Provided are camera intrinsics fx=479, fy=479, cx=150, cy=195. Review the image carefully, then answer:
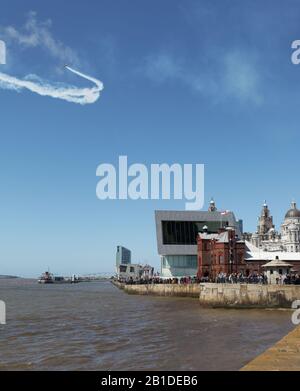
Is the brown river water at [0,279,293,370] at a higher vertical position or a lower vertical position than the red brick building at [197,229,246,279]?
lower

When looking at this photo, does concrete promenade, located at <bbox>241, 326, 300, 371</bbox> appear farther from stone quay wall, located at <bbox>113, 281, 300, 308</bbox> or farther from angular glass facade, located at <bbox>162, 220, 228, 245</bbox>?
angular glass facade, located at <bbox>162, 220, 228, 245</bbox>

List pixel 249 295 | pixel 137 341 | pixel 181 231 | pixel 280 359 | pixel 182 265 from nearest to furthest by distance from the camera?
pixel 280 359, pixel 137 341, pixel 249 295, pixel 182 265, pixel 181 231

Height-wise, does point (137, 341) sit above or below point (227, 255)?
below

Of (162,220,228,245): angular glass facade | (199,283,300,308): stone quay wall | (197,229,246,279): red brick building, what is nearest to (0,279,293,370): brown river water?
(199,283,300,308): stone quay wall

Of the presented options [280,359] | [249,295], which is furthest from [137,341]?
[249,295]

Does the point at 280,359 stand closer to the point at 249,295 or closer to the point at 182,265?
the point at 249,295

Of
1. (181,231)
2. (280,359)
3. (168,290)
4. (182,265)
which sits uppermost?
(181,231)

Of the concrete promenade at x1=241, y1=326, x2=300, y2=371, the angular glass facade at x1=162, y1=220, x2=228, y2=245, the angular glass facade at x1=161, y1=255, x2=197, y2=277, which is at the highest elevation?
the angular glass facade at x1=162, y1=220, x2=228, y2=245

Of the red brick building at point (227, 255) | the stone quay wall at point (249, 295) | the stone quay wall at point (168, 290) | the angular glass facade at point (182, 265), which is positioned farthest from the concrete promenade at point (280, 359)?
the angular glass facade at point (182, 265)

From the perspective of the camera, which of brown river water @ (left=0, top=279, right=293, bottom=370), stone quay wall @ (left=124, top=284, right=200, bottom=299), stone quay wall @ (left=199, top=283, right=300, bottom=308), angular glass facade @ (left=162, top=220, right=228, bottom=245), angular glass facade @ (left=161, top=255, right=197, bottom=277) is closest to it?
brown river water @ (left=0, top=279, right=293, bottom=370)

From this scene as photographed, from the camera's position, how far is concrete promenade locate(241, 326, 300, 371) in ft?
61.1

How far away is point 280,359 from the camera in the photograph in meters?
20.4

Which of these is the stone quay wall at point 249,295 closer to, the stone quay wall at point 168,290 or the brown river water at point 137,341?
the brown river water at point 137,341

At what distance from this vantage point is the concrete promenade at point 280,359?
18.6m
